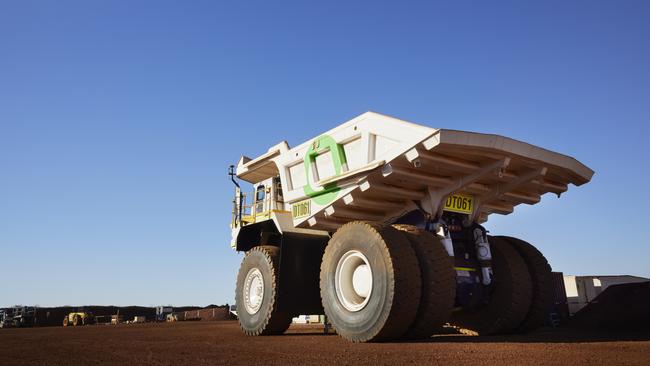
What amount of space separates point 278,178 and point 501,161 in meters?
6.10

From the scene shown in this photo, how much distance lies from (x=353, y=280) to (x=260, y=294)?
11.4ft

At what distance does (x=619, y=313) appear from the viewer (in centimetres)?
1310

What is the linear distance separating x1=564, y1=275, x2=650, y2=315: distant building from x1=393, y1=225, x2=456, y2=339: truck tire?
15.7 m

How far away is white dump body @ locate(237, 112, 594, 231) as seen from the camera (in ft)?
27.5

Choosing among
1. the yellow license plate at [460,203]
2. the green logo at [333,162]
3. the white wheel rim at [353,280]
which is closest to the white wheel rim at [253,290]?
the green logo at [333,162]

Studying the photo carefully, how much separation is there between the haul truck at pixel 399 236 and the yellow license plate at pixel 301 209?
0.02 meters

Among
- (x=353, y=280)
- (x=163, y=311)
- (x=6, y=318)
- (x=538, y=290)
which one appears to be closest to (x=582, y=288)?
(x=538, y=290)

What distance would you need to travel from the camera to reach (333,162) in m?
10.2

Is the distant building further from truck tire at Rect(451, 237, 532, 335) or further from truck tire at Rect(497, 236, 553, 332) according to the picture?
truck tire at Rect(451, 237, 532, 335)

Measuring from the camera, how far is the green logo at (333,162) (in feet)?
32.9

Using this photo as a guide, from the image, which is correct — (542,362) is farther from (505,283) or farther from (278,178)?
(278,178)

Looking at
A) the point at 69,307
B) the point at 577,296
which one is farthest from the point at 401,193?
the point at 69,307

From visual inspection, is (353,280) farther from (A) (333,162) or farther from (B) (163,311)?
(B) (163,311)

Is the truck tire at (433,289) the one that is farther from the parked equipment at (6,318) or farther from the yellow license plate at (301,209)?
the parked equipment at (6,318)
